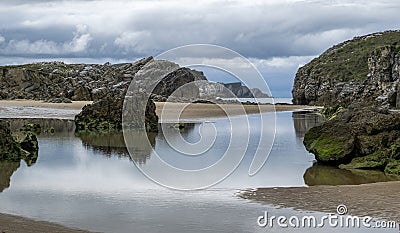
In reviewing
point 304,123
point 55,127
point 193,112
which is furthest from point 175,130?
point 193,112

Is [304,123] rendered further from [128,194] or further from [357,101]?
[128,194]

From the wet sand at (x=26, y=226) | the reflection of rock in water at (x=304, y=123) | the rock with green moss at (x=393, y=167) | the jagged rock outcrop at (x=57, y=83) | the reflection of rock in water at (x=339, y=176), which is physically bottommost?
the reflection of rock in water at (x=304, y=123)

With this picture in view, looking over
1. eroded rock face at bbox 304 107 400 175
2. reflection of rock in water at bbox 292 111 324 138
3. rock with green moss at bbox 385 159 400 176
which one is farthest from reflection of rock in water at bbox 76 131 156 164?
reflection of rock in water at bbox 292 111 324 138

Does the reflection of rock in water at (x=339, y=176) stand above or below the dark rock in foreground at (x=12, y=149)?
below

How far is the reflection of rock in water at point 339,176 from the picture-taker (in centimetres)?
1880

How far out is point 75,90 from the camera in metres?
78.9

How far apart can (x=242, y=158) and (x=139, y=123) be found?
56.7ft

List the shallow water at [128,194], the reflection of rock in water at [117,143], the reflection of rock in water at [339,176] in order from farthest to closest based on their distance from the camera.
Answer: the reflection of rock in water at [117,143], the reflection of rock in water at [339,176], the shallow water at [128,194]

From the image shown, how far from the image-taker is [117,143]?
31.8 meters

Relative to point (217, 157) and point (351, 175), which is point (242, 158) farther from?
point (351, 175)
